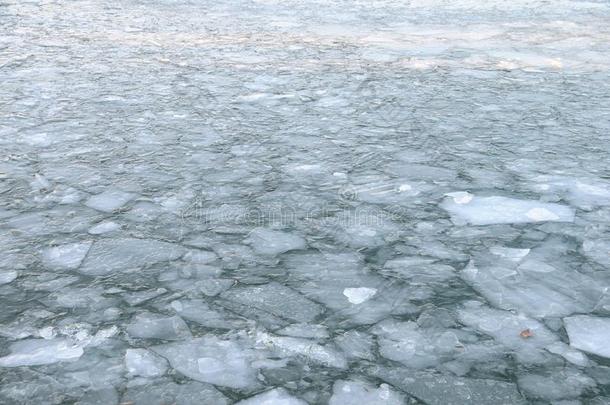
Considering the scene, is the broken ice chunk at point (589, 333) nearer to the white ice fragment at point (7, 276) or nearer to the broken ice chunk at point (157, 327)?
the broken ice chunk at point (157, 327)

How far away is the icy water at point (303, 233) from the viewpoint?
1599 mm

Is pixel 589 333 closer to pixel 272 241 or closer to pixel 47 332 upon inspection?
pixel 272 241

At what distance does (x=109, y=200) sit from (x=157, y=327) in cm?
90

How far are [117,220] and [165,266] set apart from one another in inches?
15.7

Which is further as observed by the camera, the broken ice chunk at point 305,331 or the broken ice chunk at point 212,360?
the broken ice chunk at point 305,331

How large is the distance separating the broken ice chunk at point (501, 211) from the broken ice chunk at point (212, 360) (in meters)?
1.00

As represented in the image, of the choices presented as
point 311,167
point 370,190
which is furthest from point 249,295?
point 311,167

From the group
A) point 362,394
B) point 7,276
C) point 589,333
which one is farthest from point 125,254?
point 589,333

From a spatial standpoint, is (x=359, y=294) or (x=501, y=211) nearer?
(x=359, y=294)

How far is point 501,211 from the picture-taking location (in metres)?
2.45

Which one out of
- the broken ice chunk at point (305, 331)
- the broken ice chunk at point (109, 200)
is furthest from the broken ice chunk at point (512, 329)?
the broken ice chunk at point (109, 200)

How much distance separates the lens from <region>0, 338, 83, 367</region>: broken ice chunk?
161cm

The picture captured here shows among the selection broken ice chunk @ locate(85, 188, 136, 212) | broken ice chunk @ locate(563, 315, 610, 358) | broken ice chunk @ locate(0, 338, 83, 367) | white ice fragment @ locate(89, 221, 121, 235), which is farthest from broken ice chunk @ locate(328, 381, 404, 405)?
broken ice chunk @ locate(85, 188, 136, 212)

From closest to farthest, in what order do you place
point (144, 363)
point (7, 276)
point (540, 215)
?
point (144, 363) → point (7, 276) → point (540, 215)
